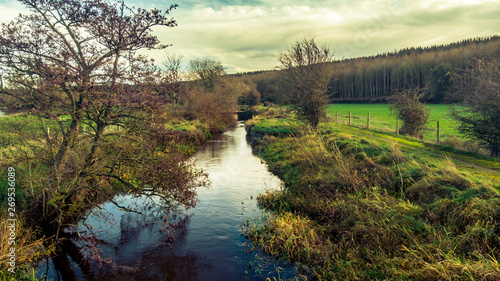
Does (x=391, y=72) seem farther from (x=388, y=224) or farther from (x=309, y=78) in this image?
(x=388, y=224)

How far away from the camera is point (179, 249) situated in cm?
736

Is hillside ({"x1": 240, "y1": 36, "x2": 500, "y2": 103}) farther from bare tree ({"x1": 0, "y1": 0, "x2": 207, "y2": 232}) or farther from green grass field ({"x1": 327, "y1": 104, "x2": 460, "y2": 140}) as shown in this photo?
bare tree ({"x1": 0, "y1": 0, "x2": 207, "y2": 232})

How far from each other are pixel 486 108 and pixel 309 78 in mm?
9647

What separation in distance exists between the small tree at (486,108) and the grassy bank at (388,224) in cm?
490

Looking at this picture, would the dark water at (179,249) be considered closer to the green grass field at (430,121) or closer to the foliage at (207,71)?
the green grass field at (430,121)

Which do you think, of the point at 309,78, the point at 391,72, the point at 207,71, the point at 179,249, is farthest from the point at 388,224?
the point at 391,72

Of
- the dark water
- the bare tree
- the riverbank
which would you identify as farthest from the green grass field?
the riverbank

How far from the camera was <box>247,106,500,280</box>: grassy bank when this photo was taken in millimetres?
5258

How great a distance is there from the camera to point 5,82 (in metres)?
6.34

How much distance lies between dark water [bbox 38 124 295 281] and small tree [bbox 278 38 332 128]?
1033cm

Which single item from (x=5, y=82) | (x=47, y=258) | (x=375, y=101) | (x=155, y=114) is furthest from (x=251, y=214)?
(x=375, y=101)

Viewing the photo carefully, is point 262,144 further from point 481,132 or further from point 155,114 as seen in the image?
point 155,114

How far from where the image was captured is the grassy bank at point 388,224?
526cm

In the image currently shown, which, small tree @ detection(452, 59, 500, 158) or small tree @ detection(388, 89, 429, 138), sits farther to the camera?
small tree @ detection(388, 89, 429, 138)
